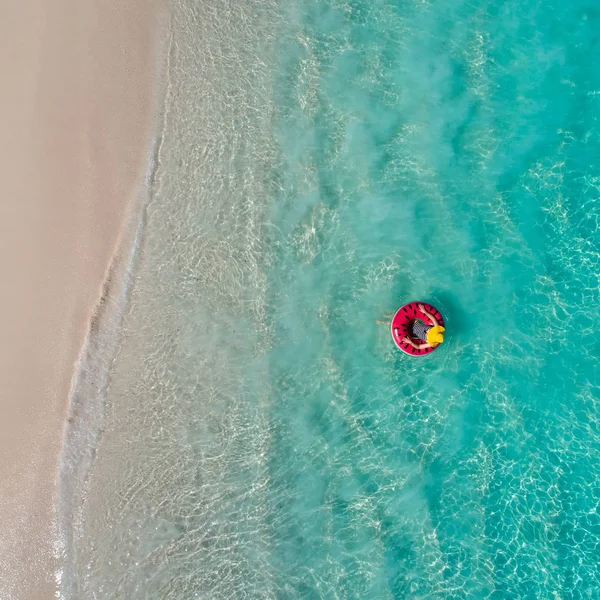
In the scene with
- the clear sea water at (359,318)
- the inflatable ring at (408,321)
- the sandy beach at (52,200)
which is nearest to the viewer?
the sandy beach at (52,200)

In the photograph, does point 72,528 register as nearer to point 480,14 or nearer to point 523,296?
point 523,296

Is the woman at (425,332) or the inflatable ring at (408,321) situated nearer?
the woman at (425,332)

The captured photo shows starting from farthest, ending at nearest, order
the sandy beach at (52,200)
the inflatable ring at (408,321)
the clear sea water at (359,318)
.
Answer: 1. the inflatable ring at (408,321)
2. the clear sea water at (359,318)
3. the sandy beach at (52,200)

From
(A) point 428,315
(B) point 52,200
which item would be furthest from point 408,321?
(B) point 52,200

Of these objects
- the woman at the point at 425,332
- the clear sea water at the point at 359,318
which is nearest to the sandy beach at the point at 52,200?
the clear sea water at the point at 359,318

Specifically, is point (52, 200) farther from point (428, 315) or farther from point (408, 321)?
point (428, 315)

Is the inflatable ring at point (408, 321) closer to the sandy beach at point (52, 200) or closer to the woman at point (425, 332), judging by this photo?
the woman at point (425, 332)

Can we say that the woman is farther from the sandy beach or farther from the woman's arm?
the sandy beach
